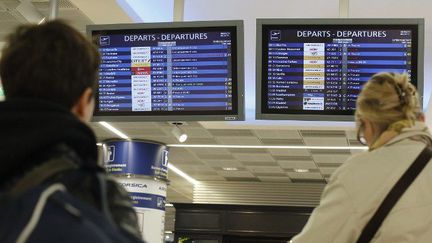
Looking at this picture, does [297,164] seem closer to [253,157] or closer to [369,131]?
[253,157]

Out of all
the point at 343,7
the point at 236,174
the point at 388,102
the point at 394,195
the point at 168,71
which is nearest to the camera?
the point at 394,195

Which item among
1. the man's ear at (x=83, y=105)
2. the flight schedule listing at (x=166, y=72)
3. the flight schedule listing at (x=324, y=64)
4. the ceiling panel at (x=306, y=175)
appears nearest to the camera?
the man's ear at (x=83, y=105)

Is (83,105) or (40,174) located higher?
(83,105)

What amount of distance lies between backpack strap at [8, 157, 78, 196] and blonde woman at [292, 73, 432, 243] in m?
1.21

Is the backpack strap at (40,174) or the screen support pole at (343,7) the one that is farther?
the screen support pole at (343,7)

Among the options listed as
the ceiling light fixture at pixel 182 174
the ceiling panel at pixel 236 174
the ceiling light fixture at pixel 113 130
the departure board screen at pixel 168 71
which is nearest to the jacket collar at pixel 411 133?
the departure board screen at pixel 168 71

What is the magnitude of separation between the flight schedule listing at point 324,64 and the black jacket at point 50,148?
315 centimetres

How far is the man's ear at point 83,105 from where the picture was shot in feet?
4.35

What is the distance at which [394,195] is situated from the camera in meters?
2.12

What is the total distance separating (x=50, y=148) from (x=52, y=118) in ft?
0.19

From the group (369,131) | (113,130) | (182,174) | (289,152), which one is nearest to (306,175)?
(289,152)

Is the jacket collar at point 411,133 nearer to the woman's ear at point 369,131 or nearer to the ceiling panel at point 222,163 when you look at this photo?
the woman's ear at point 369,131

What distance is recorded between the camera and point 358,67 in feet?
14.1

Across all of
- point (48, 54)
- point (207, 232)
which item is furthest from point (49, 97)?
point (207, 232)
